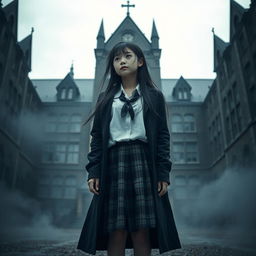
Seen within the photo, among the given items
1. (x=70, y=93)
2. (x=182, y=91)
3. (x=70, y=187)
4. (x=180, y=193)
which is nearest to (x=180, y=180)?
(x=180, y=193)

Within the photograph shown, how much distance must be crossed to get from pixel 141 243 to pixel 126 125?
1.02m

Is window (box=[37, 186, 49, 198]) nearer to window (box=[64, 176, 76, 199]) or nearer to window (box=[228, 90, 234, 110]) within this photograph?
window (box=[64, 176, 76, 199])

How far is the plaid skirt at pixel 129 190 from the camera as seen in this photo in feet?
7.08

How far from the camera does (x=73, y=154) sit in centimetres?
2712

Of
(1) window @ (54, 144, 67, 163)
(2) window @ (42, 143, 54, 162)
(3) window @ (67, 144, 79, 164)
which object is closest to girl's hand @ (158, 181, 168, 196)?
(3) window @ (67, 144, 79, 164)

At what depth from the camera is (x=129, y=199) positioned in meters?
2.27

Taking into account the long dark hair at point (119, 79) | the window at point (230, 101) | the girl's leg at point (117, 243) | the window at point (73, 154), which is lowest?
the girl's leg at point (117, 243)

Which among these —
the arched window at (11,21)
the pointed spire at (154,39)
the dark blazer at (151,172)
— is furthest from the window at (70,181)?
the dark blazer at (151,172)

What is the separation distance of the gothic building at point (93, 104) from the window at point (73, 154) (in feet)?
0.33

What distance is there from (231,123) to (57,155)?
665 inches

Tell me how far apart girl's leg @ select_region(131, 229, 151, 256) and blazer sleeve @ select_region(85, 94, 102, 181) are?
59cm

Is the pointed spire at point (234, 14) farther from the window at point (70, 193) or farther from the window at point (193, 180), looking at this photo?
the window at point (70, 193)

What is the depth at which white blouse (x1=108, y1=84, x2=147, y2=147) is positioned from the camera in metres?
2.40

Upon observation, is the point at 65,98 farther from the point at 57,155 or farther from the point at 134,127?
the point at 134,127
